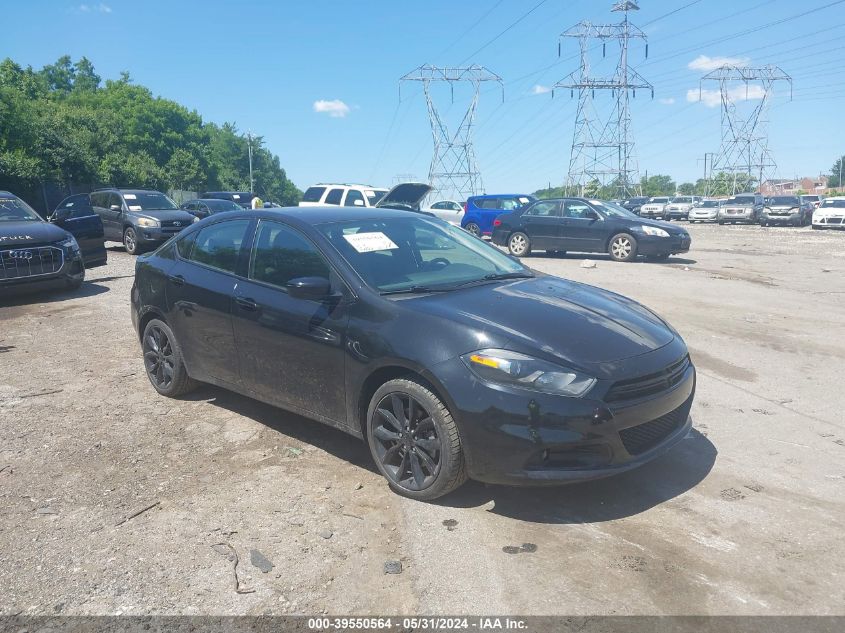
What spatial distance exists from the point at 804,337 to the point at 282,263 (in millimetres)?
6290

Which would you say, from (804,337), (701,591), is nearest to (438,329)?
(701,591)

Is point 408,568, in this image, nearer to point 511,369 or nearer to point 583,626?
point 583,626

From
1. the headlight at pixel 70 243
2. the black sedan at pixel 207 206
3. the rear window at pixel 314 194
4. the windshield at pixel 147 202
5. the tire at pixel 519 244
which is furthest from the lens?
the black sedan at pixel 207 206

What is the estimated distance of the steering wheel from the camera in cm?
450

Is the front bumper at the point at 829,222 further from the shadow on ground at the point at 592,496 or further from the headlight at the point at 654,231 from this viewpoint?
the shadow on ground at the point at 592,496

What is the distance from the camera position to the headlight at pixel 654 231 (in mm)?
15547

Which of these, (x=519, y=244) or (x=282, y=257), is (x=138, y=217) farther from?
(x=282, y=257)

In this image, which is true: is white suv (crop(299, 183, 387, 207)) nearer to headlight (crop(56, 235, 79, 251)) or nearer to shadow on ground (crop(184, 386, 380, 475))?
headlight (crop(56, 235, 79, 251))

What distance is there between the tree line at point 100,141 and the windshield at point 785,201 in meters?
35.2

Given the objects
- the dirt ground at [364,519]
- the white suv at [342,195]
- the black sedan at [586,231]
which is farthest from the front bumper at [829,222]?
the dirt ground at [364,519]

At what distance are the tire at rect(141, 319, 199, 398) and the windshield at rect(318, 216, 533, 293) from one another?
1828mm

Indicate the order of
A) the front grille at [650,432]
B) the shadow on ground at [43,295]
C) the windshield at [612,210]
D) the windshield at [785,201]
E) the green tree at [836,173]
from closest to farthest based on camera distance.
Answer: the front grille at [650,432] → the shadow on ground at [43,295] → the windshield at [612,210] → the windshield at [785,201] → the green tree at [836,173]

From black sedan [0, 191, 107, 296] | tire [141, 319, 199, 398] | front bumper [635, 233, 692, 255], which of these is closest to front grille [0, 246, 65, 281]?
black sedan [0, 191, 107, 296]

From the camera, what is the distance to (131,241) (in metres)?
17.4
